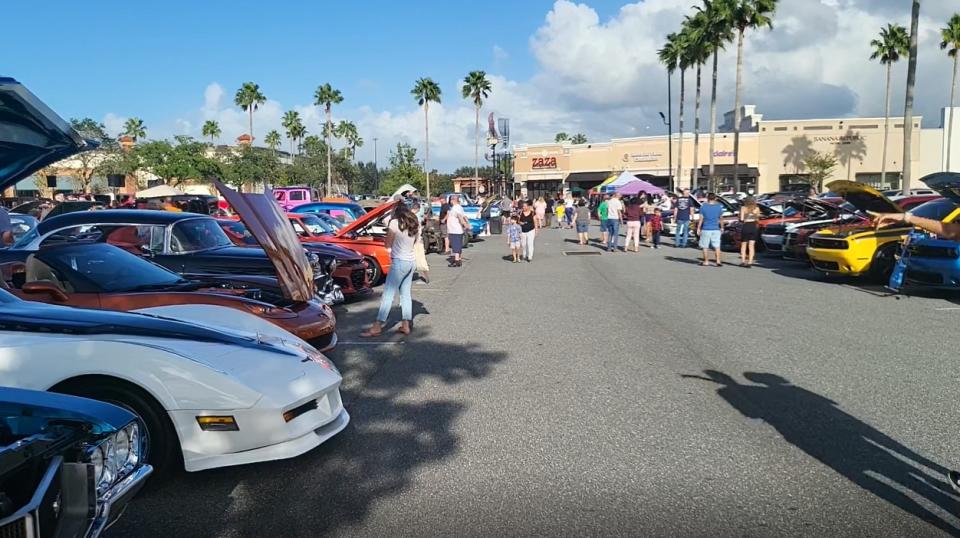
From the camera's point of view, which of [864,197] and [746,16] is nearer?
[864,197]

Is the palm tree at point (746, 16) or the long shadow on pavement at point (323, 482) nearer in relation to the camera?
the long shadow on pavement at point (323, 482)

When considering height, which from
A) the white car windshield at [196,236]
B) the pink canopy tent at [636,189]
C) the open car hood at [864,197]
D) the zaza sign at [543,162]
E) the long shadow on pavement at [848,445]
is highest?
the zaza sign at [543,162]

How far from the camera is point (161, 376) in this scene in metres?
3.91

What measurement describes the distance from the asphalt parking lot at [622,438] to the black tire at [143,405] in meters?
0.29

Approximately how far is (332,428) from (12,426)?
2.11 metres

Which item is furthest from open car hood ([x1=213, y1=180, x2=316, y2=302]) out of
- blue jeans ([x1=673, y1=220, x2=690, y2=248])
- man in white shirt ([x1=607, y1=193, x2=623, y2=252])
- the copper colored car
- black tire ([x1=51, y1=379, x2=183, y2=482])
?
blue jeans ([x1=673, y1=220, x2=690, y2=248])

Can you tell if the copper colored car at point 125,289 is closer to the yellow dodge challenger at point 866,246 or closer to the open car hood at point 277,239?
the open car hood at point 277,239

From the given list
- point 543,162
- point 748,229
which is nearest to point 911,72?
point 748,229

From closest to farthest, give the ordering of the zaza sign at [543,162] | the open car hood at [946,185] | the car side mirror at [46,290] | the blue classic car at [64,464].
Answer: the blue classic car at [64,464]
the car side mirror at [46,290]
the open car hood at [946,185]
the zaza sign at [543,162]

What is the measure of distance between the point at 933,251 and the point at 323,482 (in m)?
10.6

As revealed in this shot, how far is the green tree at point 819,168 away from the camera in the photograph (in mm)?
59031

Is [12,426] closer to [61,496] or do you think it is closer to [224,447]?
[61,496]

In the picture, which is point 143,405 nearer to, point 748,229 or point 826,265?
point 826,265

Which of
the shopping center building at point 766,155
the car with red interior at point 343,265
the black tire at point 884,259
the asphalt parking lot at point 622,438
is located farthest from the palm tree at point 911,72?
the shopping center building at point 766,155
